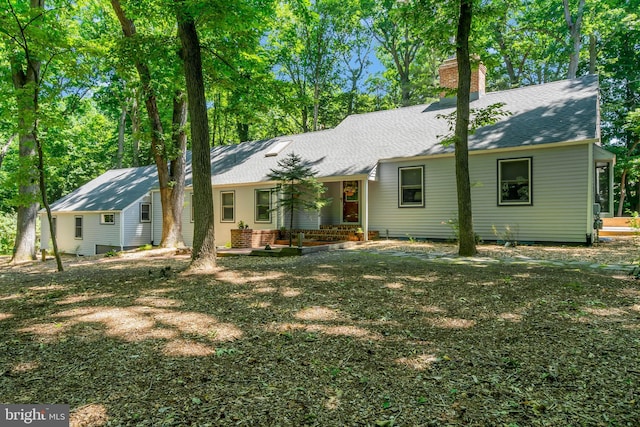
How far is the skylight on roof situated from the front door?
4.30 m

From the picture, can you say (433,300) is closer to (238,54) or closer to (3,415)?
(3,415)

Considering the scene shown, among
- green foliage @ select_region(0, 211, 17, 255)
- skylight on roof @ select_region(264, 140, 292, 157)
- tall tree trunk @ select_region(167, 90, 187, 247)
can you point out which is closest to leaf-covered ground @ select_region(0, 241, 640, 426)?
tall tree trunk @ select_region(167, 90, 187, 247)

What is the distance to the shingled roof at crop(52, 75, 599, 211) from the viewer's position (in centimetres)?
1135

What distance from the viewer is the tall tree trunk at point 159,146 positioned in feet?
38.8

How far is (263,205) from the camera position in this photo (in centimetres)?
1553

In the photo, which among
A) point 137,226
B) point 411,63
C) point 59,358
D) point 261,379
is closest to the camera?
point 261,379

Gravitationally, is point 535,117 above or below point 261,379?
above

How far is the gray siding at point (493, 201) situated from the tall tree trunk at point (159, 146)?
291 inches

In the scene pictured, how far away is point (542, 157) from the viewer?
36.1 feet

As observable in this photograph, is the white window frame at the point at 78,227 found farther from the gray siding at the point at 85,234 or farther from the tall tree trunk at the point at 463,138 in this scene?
the tall tree trunk at the point at 463,138

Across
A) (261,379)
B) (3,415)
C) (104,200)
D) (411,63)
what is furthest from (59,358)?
(411,63)

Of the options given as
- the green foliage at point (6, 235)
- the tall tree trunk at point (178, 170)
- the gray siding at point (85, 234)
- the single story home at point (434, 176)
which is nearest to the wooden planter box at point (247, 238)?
the single story home at point (434, 176)

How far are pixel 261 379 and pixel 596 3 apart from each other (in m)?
25.7

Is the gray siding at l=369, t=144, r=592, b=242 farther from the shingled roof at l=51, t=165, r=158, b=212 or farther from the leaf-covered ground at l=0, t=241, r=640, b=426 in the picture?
the shingled roof at l=51, t=165, r=158, b=212
